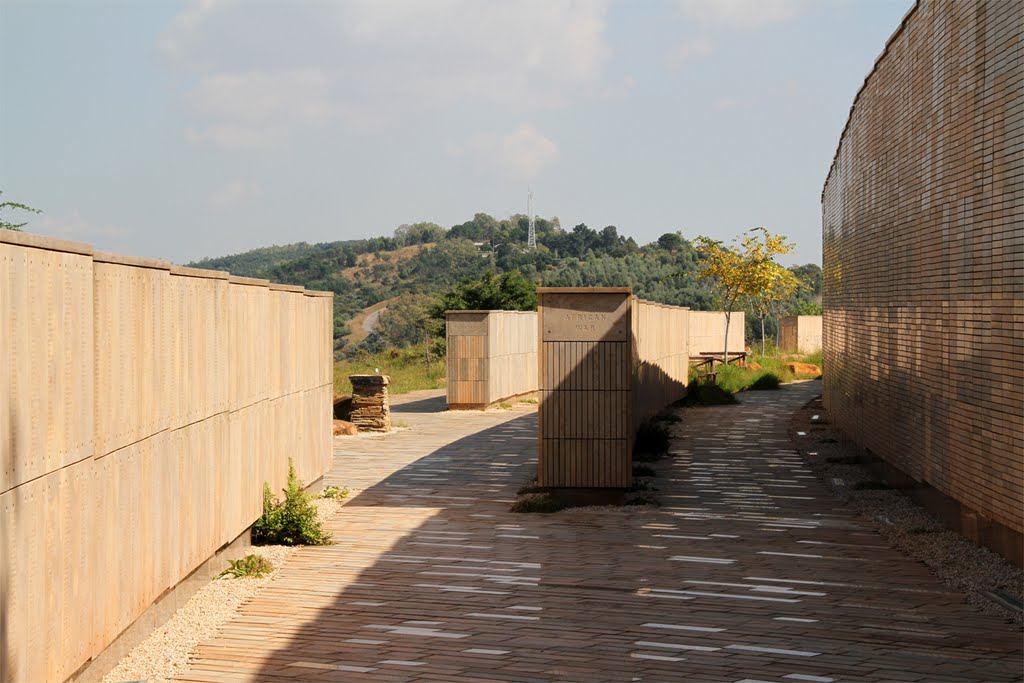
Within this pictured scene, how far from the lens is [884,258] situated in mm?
12453

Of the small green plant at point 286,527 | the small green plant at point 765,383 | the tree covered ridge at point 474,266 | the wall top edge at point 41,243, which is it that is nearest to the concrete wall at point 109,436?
the wall top edge at point 41,243

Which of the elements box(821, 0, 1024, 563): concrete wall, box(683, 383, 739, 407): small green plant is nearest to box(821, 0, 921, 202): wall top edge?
box(821, 0, 1024, 563): concrete wall

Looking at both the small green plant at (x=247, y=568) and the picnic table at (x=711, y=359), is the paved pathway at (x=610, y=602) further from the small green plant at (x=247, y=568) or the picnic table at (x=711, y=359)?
the picnic table at (x=711, y=359)

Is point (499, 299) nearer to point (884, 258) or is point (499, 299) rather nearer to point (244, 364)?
point (884, 258)

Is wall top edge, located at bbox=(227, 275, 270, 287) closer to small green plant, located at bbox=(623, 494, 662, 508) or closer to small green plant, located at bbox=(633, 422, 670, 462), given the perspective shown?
small green plant, located at bbox=(623, 494, 662, 508)

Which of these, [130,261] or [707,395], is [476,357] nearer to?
[707,395]

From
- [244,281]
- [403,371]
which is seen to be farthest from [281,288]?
[403,371]

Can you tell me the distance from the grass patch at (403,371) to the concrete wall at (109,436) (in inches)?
672

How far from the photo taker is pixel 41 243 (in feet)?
15.8

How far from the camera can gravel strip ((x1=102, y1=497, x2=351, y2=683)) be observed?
5.84m

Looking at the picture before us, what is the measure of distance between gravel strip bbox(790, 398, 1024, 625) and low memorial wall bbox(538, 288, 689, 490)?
246 centimetres

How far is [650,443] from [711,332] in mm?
21464

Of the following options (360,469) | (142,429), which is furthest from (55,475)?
(360,469)

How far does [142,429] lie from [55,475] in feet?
3.80
